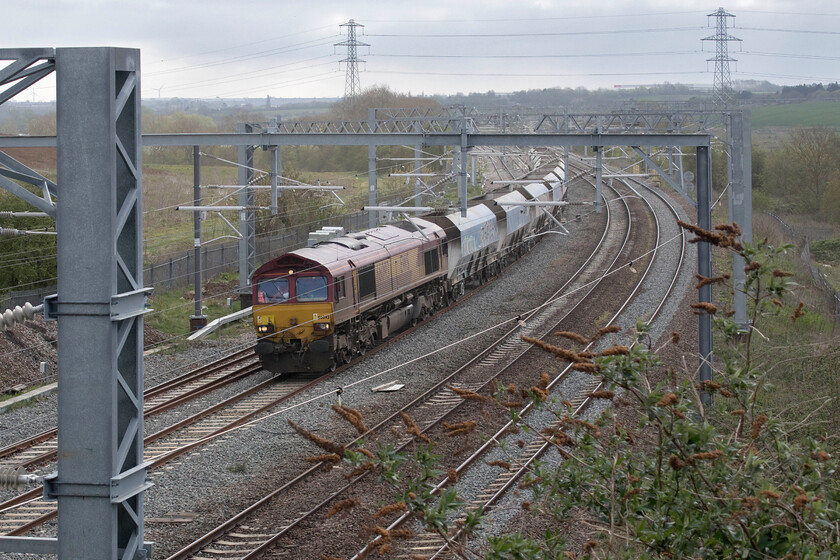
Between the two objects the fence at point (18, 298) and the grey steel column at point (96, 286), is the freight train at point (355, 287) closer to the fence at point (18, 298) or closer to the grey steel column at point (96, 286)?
the fence at point (18, 298)

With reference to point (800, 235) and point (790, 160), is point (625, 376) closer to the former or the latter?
point (800, 235)

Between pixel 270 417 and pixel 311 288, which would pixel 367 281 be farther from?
pixel 270 417

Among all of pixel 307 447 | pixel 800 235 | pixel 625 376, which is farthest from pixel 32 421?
pixel 800 235

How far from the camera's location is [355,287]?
20.5 m

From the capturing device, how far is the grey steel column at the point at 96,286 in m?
6.18

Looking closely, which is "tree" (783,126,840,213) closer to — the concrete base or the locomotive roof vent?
the locomotive roof vent

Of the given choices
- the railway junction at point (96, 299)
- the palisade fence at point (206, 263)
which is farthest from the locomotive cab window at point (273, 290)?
the railway junction at point (96, 299)

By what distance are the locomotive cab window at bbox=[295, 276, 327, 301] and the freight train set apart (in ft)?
0.07

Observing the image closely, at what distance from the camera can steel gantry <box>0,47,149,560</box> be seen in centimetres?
618

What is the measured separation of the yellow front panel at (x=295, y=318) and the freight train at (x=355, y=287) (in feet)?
0.07

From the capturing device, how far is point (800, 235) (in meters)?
41.8

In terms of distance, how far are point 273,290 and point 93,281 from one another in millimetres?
13335

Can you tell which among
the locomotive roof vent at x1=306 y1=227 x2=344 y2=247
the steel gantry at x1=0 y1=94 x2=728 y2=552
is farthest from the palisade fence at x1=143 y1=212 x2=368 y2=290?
the locomotive roof vent at x1=306 y1=227 x2=344 y2=247

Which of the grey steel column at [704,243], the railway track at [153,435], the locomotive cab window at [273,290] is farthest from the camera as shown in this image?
the locomotive cab window at [273,290]
